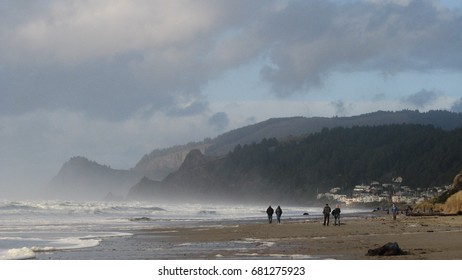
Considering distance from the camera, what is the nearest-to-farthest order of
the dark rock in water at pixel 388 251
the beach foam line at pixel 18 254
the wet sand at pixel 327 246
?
the dark rock in water at pixel 388 251 < the wet sand at pixel 327 246 < the beach foam line at pixel 18 254

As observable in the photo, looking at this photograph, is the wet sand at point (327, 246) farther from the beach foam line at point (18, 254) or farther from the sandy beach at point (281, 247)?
the beach foam line at point (18, 254)

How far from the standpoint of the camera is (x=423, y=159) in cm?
18975

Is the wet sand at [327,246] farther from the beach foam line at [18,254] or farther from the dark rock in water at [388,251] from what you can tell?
the beach foam line at [18,254]

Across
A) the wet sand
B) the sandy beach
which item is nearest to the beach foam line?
the sandy beach

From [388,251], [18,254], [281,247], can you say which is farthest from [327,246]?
[18,254]

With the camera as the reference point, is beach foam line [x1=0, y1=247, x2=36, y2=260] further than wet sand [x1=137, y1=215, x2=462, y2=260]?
Yes

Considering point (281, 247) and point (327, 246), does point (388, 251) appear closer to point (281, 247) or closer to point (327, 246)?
point (327, 246)

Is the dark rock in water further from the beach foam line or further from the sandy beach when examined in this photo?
the beach foam line

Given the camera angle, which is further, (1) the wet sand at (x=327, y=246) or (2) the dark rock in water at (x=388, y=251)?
(1) the wet sand at (x=327, y=246)

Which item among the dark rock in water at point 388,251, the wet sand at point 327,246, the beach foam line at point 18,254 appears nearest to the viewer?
the dark rock in water at point 388,251

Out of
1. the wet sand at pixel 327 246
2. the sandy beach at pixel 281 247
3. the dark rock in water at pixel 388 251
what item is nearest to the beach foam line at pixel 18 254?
the sandy beach at pixel 281 247

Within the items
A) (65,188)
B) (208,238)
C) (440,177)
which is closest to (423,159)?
(440,177)
